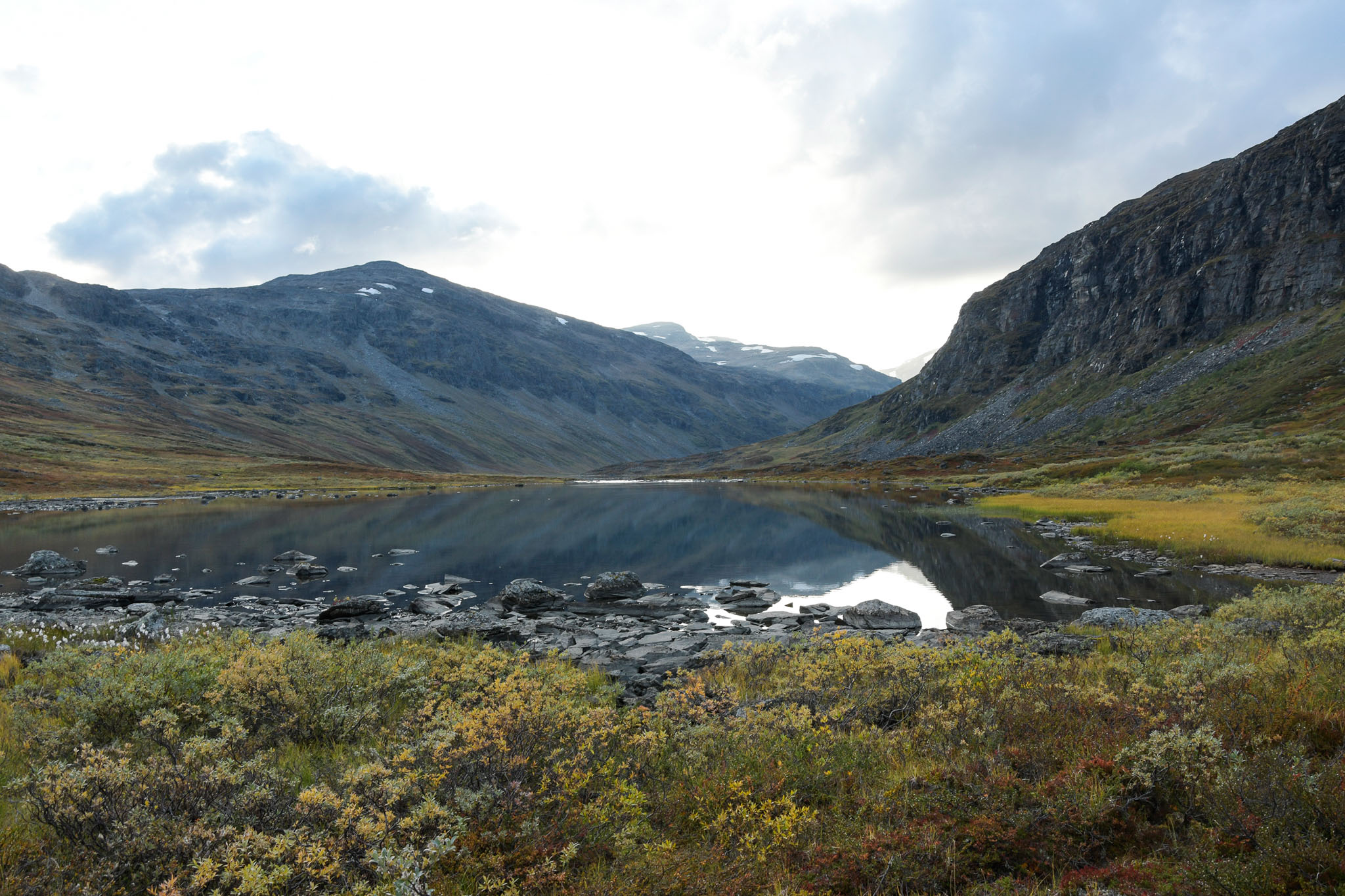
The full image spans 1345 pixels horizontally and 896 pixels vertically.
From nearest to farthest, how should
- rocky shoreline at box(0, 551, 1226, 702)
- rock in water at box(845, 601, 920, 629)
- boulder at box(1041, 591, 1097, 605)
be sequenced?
rocky shoreline at box(0, 551, 1226, 702) < rock in water at box(845, 601, 920, 629) < boulder at box(1041, 591, 1097, 605)

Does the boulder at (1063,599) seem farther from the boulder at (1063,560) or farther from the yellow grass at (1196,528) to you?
the yellow grass at (1196,528)

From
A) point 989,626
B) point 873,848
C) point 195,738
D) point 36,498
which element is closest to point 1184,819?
point 873,848

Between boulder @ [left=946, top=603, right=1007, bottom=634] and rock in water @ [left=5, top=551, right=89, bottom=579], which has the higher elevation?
boulder @ [left=946, top=603, right=1007, bottom=634]

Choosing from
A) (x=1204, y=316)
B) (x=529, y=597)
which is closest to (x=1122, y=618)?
(x=529, y=597)

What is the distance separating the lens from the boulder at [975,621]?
22272 mm

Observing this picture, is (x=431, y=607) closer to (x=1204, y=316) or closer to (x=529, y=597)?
(x=529, y=597)

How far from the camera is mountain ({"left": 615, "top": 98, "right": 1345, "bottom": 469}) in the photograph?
4205 inches

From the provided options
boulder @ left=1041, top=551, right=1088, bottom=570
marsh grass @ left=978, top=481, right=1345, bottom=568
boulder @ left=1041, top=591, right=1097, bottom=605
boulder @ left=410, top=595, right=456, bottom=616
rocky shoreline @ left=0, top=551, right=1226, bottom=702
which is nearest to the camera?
rocky shoreline @ left=0, top=551, right=1226, bottom=702

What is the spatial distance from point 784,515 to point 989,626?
48.4 meters

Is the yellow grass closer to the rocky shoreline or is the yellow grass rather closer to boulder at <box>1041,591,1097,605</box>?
boulder at <box>1041,591,1097,605</box>

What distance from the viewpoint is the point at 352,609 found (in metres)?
26.5

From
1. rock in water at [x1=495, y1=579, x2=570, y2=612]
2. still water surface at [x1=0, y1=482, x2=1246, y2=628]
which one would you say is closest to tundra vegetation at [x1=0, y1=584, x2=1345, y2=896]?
still water surface at [x1=0, y1=482, x2=1246, y2=628]

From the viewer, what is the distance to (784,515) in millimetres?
71125

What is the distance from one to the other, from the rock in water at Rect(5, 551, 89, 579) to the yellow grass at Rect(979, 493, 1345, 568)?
60.2 m
